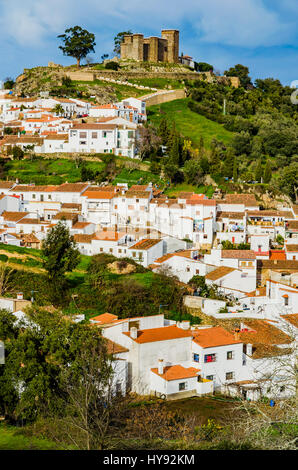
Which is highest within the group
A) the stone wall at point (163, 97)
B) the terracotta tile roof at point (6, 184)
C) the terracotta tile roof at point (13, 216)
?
the stone wall at point (163, 97)

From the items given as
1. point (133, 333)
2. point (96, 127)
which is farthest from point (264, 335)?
point (96, 127)

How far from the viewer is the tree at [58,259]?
28.6 m

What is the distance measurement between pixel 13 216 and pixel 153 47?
43941mm

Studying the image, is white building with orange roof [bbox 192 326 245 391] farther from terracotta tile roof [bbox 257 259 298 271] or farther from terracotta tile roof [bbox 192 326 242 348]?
terracotta tile roof [bbox 257 259 298 271]

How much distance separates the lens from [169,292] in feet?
94.5

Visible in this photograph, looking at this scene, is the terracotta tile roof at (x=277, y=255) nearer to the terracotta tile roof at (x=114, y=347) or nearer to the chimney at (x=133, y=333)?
the chimney at (x=133, y=333)

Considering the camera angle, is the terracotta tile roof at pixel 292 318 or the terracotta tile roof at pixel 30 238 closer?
the terracotta tile roof at pixel 292 318

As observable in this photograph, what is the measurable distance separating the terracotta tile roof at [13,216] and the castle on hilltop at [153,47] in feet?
137

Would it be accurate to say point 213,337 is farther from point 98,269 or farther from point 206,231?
point 206,231

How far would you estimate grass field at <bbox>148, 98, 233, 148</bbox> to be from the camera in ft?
186

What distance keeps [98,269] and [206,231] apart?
798 cm

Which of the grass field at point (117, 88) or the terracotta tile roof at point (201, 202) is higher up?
the grass field at point (117, 88)

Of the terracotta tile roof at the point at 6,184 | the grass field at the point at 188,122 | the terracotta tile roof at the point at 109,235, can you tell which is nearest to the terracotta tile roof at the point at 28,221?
the terracotta tile roof at the point at 109,235
